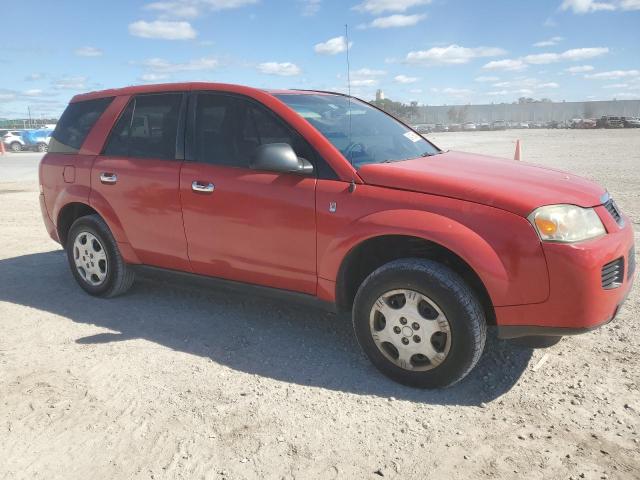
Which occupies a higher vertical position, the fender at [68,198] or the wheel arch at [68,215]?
the fender at [68,198]

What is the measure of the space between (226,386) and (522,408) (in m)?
1.72

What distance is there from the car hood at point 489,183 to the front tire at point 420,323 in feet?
1.46

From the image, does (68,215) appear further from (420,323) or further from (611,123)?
(611,123)

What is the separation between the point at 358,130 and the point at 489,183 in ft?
3.69

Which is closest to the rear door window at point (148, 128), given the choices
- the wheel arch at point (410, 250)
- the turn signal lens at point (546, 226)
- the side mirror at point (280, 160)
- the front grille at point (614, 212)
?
the side mirror at point (280, 160)

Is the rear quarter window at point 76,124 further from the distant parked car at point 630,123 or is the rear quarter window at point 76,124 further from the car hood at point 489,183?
the distant parked car at point 630,123

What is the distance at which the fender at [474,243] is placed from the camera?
277 cm

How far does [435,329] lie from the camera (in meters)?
3.02

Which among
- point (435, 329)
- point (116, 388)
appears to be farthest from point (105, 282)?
point (435, 329)

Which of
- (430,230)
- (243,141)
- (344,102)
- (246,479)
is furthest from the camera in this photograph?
(344,102)

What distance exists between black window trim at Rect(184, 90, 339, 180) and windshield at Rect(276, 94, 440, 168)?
5.4 inches

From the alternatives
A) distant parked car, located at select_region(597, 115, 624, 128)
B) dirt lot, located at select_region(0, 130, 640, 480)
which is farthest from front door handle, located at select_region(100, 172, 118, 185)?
distant parked car, located at select_region(597, 115, 624, 128)

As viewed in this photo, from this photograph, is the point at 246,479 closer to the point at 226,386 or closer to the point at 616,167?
the point at 226,386

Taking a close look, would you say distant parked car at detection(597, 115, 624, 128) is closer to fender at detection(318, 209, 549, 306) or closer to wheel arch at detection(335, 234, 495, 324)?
wheel arch at detection(335, 234, 495, 324)
